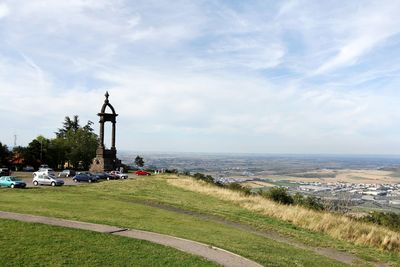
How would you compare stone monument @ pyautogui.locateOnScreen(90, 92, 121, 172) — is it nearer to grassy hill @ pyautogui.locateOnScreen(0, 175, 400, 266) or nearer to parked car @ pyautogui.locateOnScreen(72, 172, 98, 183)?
parked car @ pyautogui.locateOnScreen(72, 172, 98, 183)

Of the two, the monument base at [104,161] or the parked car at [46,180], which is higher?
the monument base at [104,161]

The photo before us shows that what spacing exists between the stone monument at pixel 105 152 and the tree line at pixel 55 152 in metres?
12.9

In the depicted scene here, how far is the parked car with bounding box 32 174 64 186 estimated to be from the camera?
37.3 m

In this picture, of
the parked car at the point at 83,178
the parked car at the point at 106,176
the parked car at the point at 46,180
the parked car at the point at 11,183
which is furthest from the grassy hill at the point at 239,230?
the parked car at the point at 106,176

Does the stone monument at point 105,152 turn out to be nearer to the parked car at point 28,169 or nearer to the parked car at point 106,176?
the parked car at point 106,176

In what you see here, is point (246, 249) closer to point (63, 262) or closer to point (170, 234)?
point (170, 234)

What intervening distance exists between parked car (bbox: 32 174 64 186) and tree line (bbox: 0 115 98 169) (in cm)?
2856

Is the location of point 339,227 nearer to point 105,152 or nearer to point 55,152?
point 105,152

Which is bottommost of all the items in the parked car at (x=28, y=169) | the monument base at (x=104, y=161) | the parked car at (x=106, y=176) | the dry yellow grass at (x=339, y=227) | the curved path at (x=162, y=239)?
the dry yellow grass at (x=339, y=227)

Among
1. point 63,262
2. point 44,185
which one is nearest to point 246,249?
point 63,262

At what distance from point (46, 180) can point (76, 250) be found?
2923 centimetres

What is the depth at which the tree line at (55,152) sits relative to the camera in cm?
6575

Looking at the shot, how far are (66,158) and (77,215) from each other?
182 ft

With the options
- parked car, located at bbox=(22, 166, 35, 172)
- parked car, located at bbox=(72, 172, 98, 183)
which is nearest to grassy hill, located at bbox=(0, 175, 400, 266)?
parked car, located at bbox=(72, 172, 98, 183)
